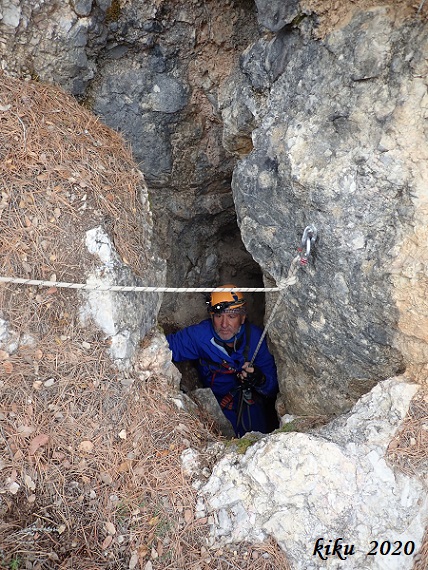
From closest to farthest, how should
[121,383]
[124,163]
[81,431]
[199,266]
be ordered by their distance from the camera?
[81,431] → [121,383] → [124,163] → [199,266]

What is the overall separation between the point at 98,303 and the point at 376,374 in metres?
1.94

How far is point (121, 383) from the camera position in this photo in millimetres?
3172

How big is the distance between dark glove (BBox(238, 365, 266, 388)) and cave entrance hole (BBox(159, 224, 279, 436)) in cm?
30

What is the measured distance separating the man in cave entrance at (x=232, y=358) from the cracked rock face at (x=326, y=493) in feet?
6.22

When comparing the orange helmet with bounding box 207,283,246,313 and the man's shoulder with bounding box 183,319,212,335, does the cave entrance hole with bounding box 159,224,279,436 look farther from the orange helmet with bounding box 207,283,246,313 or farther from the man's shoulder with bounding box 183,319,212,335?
the orange helmet with bounding box 207,283,246,313

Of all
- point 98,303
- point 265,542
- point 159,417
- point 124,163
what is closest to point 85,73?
point 124,163

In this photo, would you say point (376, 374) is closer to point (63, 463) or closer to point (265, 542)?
point (265, 542)

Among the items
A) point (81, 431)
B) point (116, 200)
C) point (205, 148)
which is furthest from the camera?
point (205, 148)

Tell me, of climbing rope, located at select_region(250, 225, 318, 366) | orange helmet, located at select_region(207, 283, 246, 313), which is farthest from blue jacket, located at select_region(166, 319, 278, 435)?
climbing rope, located at select_region(250, 225, 318, 366)

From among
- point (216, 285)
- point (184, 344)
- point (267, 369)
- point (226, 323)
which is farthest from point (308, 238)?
point (216, 285)

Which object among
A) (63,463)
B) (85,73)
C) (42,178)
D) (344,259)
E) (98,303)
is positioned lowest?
(63,463)

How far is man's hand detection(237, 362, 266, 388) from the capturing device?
4.97 m

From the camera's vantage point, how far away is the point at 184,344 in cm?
480

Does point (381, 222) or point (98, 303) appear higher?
point (381, 222)
